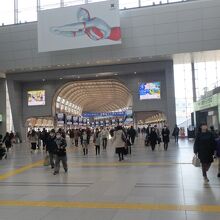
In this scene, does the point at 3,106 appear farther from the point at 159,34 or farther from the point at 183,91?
the point at 183,91

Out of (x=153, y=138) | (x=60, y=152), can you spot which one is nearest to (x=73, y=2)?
(x=153, y=138)

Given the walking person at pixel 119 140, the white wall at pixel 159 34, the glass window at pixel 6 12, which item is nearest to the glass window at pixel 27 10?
the glass window at pixel 6 12

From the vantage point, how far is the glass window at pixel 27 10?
41.9m

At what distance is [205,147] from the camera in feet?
33.0

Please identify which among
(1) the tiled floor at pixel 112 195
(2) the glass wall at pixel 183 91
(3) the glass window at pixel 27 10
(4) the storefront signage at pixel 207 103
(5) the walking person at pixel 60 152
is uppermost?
(3) the glass window at pixel 27 10

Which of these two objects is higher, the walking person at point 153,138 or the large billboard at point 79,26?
the large billboard at point 79,26

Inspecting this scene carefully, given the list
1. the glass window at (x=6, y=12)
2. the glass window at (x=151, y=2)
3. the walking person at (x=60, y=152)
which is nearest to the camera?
the walking person at (x=60, y=152)

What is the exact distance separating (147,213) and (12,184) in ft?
18.1

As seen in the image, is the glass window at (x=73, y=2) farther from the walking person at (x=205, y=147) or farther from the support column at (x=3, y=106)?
the walking person at (x=205, y=147)

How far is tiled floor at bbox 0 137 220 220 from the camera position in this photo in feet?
22.0

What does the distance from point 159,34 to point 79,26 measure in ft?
27.9

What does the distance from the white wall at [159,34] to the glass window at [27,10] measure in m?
1.54

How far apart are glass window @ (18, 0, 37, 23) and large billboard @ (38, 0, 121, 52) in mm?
3465

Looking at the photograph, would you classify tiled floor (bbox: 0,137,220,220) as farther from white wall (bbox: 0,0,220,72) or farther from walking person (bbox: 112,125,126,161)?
white wall (bbox: 0,0,220,72)
